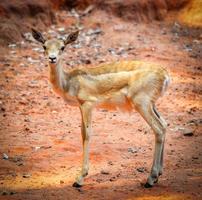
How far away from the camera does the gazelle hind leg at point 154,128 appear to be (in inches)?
293

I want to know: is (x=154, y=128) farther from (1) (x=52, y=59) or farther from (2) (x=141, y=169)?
(1) (x=52, y=59)

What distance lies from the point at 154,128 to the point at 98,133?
2.66 meters

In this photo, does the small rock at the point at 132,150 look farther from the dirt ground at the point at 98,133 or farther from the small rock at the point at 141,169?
the small rock at the point at 141,169


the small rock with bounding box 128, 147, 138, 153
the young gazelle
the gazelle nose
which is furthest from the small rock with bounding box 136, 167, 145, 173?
the gazelle nose

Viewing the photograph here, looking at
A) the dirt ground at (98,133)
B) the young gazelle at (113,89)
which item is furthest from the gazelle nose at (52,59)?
the dirt ground at (98,133)

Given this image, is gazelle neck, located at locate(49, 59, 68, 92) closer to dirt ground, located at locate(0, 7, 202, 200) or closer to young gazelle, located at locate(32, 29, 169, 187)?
young gazelle, located at locate(32, 29, 169, 187)

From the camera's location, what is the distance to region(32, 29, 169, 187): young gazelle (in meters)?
7.52

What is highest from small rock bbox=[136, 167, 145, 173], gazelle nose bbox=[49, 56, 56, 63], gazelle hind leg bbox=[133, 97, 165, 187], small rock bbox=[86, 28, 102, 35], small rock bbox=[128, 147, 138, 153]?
gazelle nose bbox=[49, 56, 56, 63]

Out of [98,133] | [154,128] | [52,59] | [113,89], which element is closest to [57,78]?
[52,59]

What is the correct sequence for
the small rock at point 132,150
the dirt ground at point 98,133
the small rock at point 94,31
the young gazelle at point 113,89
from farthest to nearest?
the small rock at point 94,31 < the small rock at point 132,150 < the young gazelle at point 113,89 < the dirt ground at point 98,133

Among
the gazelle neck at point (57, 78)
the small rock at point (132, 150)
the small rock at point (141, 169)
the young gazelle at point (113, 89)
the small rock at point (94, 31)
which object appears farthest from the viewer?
the small rock at point (94, 31)

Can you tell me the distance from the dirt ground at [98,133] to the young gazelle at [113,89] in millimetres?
459

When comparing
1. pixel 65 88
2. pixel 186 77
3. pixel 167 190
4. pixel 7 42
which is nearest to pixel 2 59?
pixel 7 42

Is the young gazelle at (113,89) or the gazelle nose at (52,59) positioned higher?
the gazelle nose at (52,59)
